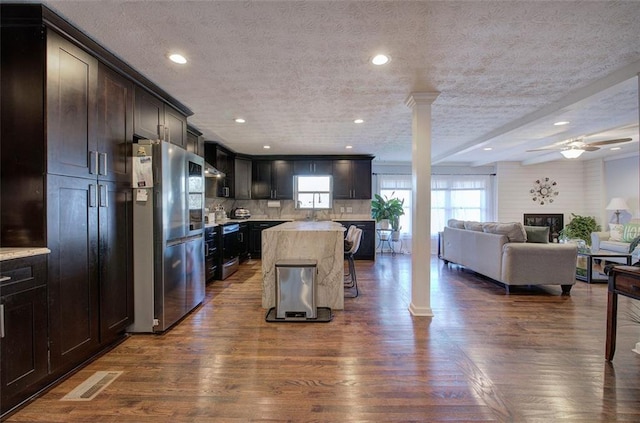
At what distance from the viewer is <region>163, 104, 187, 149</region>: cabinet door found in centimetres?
311

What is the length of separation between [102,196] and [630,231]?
8.56 meters

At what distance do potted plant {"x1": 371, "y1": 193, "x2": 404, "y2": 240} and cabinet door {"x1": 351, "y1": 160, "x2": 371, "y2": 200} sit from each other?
1.85 feet

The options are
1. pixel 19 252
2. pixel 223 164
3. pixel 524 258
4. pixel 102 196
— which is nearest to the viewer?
pixel 19 252

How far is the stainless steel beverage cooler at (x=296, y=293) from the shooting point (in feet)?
9.83

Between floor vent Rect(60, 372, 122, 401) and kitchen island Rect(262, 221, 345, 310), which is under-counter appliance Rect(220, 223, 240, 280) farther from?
floor vent Rect(60, 372, 122, 401)

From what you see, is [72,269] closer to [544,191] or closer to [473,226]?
[473,226]

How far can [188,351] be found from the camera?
2361mm

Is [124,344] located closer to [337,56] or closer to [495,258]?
[337,56]

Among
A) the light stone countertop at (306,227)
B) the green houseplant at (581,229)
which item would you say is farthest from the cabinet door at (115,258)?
the green houseplant at (581,229)

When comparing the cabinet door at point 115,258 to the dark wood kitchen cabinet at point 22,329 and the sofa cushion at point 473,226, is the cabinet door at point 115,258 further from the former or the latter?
the sofa cushion at point 473,226

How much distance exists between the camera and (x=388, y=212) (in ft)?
23.2

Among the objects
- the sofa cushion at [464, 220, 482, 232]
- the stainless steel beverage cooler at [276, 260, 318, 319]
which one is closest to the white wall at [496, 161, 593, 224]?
the sofa cushion at [464, 220, 482, 232]

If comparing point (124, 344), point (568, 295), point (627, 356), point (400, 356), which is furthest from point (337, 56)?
point (568, 295)

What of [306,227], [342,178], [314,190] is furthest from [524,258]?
[314,190]
